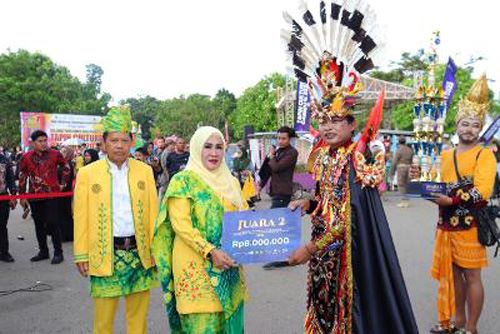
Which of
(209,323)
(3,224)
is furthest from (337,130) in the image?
(3,224)

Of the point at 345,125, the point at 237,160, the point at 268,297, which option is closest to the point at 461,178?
the point at 345,125

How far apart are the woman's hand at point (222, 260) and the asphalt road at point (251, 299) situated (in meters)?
1.90

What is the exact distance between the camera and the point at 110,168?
3.29 metres

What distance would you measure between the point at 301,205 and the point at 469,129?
188 centimetres

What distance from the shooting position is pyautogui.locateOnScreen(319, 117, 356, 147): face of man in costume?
2.83 m

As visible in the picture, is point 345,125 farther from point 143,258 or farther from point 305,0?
point 143,258

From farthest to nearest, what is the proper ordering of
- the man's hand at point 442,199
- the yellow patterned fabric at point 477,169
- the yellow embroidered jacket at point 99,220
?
the yellow patterned fabric at point 477,169
the man's hand at point 442,199
the yellow embroidered jacket at point 99,220

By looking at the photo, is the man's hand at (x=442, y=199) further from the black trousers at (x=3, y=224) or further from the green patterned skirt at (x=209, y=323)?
the black trousers at (x=3, y=224)

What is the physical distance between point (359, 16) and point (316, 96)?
0.67 m

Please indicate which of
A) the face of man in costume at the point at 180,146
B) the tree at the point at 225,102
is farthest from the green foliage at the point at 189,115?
the face of man in costume at the point at 180,146

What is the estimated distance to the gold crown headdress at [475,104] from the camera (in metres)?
3.80

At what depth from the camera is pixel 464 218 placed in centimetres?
388

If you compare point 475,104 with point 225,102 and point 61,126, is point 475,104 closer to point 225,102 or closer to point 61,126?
point 61,126

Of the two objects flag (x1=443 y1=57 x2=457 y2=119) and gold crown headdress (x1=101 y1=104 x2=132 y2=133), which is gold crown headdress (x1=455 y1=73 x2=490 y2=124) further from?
gold crown headdress (x1=101 y1=104 x2=132 y2=133)
